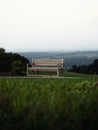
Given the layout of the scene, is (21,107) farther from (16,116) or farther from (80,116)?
(80,116)

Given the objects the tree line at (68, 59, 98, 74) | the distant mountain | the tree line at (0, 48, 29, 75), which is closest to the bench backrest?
the tree line at (0, 48, 29, 75)

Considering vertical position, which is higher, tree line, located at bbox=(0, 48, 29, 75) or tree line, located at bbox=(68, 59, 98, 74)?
tree line, located at bbox=(0, 48, 29, 75)

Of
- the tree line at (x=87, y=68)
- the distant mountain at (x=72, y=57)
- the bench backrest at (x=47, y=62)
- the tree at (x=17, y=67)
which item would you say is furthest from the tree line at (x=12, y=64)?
the distant mountain at (x=72, y=57)

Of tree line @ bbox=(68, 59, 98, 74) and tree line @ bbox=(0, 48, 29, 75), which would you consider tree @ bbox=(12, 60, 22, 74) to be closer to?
tree line @ bbox=(0, 48, 29, 75)

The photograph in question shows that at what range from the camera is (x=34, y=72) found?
19.4 meters

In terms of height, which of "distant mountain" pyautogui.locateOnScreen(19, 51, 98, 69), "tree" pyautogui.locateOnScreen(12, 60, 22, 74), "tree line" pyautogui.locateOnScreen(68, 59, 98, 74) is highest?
"tree" pyautogui.locateOnScreen(12, 60, 22, 74)

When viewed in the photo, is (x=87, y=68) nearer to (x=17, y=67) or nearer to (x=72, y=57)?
(x=17, y=67)

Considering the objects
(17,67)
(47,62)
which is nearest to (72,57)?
(47,62)

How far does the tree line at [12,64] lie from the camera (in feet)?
63.2

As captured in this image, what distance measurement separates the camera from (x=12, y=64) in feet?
63.4

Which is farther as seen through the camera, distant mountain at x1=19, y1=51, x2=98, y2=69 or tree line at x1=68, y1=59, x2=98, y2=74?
A: distant mountain at x1=19, y1=51, x2=98, y2=69

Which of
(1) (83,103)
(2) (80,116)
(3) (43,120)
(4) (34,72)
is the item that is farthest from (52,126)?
(4) (34,72)

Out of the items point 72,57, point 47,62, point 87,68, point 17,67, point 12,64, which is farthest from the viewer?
point 72,57

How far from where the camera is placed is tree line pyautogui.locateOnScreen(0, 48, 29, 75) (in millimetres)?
19250
